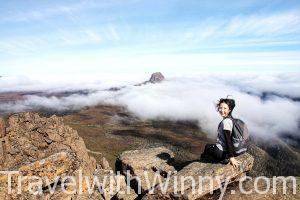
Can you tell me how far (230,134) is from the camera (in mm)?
24422

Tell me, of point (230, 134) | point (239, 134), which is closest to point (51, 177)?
point (230, 134)

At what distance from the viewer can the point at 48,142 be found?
4359cm

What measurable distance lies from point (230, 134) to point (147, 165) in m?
15.0

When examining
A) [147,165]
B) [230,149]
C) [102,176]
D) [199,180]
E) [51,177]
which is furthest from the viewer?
[147,165]

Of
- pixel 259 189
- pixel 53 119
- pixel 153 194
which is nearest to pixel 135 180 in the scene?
pixel 153 194

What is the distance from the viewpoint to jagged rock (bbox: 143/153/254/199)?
961 inches

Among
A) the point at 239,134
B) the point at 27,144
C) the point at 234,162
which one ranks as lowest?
the point at 27,144

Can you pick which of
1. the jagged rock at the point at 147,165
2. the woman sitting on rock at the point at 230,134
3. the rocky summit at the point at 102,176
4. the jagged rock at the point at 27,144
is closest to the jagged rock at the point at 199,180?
the rocky summit at the point at 102,176

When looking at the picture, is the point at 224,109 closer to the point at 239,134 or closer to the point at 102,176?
the point at 239,134

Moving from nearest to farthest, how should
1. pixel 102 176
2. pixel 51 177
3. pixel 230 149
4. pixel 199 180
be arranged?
1. pixel 230 149
2. pixel 199 180
3. pixel 51 177
4. pixel 102 176

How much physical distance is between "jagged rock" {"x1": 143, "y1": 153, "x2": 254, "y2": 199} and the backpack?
189cm

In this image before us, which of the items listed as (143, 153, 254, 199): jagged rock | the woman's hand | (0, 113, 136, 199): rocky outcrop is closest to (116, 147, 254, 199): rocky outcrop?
(143, 153, 254, 199): jagged rock

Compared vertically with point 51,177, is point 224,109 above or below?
above

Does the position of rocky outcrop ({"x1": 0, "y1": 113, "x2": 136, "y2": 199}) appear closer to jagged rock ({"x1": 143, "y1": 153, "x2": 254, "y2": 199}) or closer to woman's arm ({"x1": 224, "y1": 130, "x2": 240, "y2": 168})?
jagged rock ({"x1": 143, "y1": 153, "x2": 254, "y2": 199})
